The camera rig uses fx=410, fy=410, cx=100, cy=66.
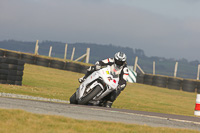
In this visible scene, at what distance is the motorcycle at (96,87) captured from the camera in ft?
36.0

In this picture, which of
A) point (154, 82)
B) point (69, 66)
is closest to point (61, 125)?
point (154, 82)

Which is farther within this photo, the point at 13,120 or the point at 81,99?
the point at 81,99

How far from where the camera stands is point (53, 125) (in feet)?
20.5

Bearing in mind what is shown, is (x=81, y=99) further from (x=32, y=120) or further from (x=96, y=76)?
(x=32, y=120)

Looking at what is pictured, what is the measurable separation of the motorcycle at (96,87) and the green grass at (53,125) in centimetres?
394

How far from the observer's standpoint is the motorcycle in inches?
432

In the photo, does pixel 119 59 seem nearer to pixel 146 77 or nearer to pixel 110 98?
pixel 110 98

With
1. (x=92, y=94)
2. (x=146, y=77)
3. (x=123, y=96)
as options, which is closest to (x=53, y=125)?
(x=92, y=94)

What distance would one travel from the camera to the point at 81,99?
1114 centimetres

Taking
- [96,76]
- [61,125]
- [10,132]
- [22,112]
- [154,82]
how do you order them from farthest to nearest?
[154,82], [96,76], [22,112], [61,125], [10,132]

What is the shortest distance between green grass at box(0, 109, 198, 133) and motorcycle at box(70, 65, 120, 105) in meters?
3.94

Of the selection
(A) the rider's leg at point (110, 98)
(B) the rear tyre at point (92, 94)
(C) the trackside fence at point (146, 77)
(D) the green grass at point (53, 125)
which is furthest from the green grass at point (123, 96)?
(D) the green grass at point (53, 125)

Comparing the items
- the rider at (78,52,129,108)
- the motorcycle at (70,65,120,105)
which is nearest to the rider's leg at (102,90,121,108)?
the rider at (78,52,129,108)

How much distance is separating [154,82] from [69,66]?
7.93m
